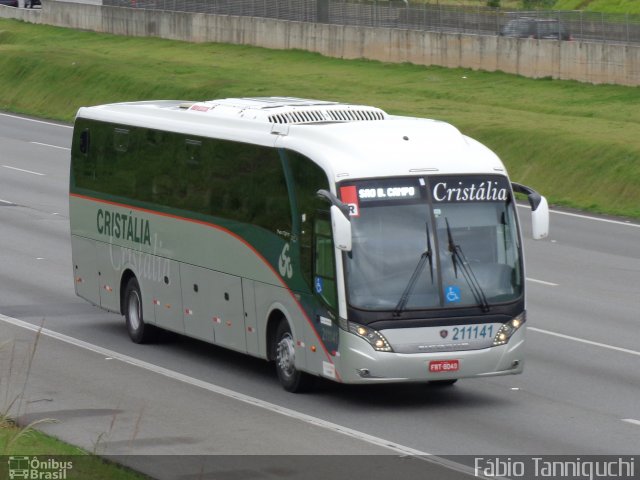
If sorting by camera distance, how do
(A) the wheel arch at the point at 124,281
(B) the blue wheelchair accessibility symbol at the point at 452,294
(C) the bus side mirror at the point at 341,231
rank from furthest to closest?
(A) the wheel arch at the point at 124,281 < (B) the blue wheelchair accessibility symbol at the point at 452,294 < (C) the bus side mirror at the point at 341,231

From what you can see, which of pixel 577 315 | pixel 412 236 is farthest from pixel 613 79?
pixel 412 236

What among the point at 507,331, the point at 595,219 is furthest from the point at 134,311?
the point at 595,219

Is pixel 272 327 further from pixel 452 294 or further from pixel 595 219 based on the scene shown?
pixel 595 219

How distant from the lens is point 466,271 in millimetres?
14695

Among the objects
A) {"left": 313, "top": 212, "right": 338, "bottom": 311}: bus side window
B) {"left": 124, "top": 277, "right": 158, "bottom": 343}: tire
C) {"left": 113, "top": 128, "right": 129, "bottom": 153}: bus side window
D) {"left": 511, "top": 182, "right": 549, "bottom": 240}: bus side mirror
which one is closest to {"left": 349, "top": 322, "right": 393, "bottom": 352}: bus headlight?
{"left": 313, "top": 212, "right": 338, "bottom": 311}: bus side window

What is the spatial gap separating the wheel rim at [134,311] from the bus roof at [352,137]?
107 inches

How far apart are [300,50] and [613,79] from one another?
19360mm

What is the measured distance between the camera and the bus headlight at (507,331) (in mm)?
14758

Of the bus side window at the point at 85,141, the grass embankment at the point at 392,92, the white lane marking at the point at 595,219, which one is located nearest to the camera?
the bus side window at the point at 85,141

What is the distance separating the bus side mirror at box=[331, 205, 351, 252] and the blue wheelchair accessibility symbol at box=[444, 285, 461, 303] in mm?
1164

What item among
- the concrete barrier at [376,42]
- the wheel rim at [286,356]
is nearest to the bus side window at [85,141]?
the wheel rim at [286,356]

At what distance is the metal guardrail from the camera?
48.0m

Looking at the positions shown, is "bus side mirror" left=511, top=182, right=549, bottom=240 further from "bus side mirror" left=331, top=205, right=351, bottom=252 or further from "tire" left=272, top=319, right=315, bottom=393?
"tire" left=272, top=319, right=315, bottom=393

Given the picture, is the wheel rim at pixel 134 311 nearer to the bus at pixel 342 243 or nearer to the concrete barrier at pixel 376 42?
the bus at pixel 342 243
